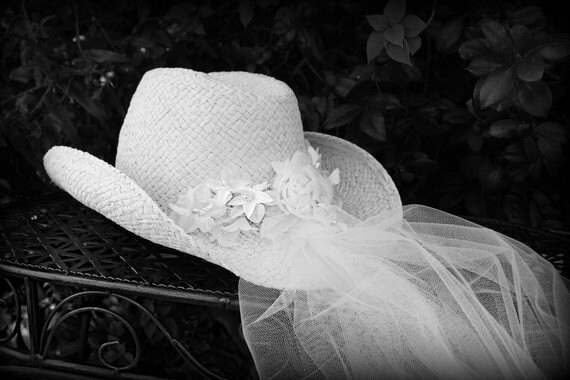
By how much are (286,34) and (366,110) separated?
1.15 feet

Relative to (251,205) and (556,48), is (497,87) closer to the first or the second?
(556,48)

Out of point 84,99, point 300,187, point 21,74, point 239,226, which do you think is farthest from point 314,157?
point 21,74

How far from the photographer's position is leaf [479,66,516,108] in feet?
4.01

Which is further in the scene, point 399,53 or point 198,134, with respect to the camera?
point 399,53

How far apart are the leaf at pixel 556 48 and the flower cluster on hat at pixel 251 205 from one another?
58 cm

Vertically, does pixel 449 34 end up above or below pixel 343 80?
above

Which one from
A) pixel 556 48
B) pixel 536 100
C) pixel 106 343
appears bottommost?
pixel 106 343

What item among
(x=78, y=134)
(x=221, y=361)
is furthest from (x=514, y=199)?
(x=78, y=134)

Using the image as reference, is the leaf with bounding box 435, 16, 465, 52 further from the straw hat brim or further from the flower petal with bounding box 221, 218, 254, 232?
the flower petal with bounding box 221, 218, 254, 232

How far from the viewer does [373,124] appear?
1455mm

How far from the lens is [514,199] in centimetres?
158

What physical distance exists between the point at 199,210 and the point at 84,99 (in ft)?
2.14

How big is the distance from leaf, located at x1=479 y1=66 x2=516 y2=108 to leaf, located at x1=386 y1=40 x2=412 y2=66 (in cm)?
19

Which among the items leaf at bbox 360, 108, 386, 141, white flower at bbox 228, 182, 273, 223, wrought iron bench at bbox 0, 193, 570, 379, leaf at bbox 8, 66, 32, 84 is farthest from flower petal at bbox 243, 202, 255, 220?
leaf at bbox 8, 66, 32, 84
